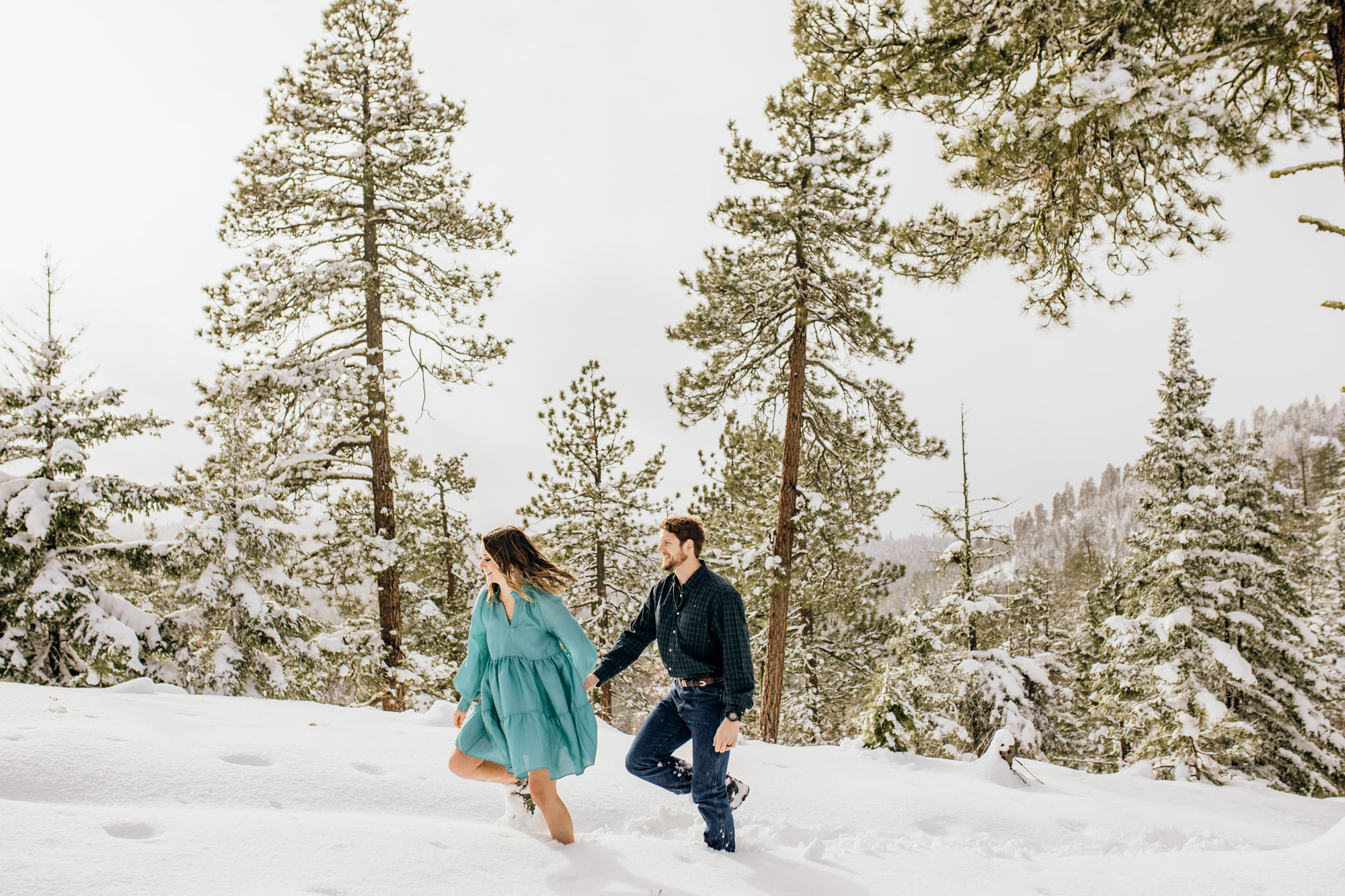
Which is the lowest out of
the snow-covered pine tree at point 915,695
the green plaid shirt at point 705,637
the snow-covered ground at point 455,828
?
the snow-covered pine tree at point 915,695

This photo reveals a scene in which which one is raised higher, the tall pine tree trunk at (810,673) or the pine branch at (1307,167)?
the pine branch at (1307,167)

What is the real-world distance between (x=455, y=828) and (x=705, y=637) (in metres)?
1.73

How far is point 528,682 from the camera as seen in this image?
382 centimetres

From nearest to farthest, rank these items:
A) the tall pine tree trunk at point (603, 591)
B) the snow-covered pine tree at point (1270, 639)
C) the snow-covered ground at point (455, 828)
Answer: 1. the snow-covered ground at point (455, 828)
2. the snow-covered pine tree at point (1270, 639)
3. the tall pine tree trunk at point (603, 591)

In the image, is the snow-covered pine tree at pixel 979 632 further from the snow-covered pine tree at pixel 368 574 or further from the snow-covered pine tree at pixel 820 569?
the snow-covered pine tree at pixel 368 574

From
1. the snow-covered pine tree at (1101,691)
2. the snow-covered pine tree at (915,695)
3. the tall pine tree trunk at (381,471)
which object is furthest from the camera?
the snow-covered pine tree at (1101,691)

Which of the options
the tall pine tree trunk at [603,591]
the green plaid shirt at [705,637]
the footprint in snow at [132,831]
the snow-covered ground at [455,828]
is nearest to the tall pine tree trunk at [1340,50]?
the snow-covered ground at [455,828]

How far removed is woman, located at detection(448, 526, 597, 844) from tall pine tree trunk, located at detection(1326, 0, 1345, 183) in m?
5.28

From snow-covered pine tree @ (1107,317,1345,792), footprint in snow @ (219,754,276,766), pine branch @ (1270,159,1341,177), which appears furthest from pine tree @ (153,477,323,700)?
snow-covered pine tree @ (1107,317,1345,792)

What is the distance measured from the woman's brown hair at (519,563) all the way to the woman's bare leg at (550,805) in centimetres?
97

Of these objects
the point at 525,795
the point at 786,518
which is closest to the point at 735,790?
the point at 525,795

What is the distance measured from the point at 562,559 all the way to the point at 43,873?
15.6m

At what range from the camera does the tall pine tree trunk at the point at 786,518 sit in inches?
Answer: 463

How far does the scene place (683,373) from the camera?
1257cm
